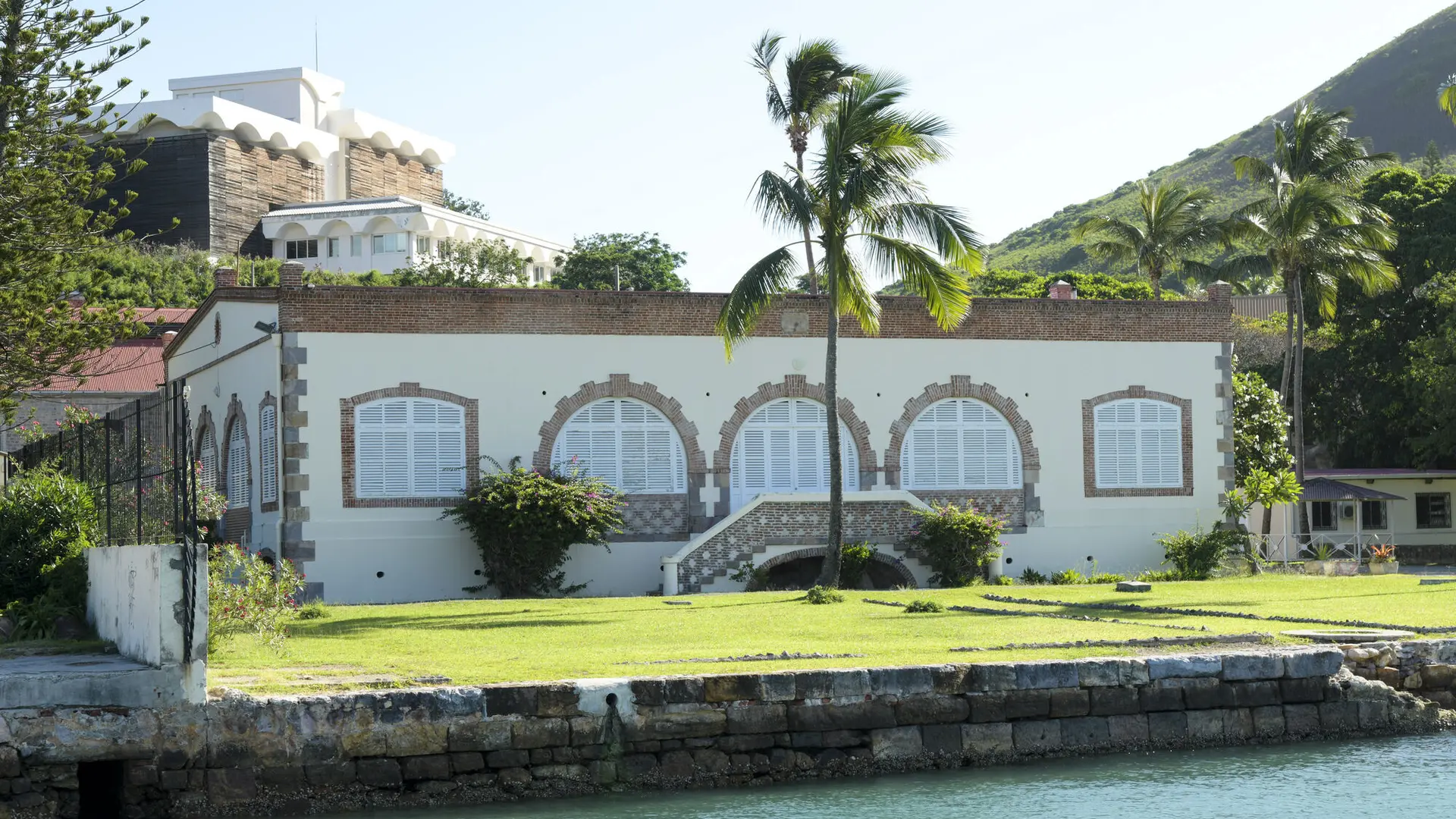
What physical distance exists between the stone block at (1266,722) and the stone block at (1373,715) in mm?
773

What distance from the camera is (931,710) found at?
13.3m

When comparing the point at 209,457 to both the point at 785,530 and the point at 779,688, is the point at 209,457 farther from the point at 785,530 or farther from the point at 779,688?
the point at 779,688

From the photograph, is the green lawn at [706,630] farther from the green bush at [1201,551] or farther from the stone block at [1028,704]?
the green bush at [1201,551]

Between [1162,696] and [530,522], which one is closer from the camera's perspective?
[1162,696]

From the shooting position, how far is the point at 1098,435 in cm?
2923

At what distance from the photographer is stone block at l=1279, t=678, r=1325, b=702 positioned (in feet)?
46.9

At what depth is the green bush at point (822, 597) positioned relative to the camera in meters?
21.7

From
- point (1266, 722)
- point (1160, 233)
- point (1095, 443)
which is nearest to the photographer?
point (1266, 722)

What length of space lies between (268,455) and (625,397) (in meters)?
5.80

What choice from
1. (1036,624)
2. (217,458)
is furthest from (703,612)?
(217,458)

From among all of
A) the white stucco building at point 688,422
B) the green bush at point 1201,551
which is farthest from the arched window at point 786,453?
the green bush at point 1201,551

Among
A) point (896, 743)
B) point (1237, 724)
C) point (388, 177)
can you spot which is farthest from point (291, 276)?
point (388, 177)

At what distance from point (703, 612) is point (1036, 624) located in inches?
179

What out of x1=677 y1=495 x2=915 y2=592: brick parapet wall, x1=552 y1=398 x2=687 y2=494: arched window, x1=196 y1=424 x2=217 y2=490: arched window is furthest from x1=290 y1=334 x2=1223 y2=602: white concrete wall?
x1=196 y1=424 x2=217 y2=490: arched window
